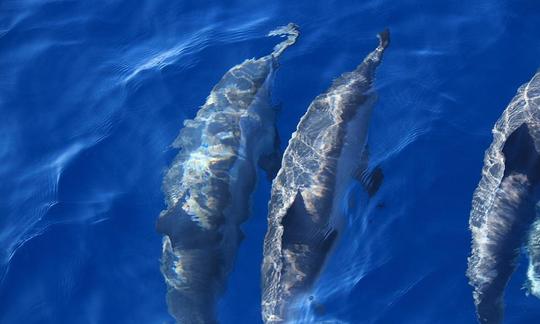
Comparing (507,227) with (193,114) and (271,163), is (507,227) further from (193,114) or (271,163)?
(193,114)

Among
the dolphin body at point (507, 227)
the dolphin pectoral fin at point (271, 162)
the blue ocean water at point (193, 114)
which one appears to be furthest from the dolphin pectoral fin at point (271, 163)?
the dolphin body at point (507, 227)

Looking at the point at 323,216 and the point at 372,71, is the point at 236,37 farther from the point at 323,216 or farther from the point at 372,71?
the point at 323,216

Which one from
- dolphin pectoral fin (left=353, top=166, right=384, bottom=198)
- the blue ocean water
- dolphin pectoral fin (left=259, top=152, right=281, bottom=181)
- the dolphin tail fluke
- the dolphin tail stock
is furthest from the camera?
the dolphin tail stock

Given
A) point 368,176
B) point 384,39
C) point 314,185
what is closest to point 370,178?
point 368,176

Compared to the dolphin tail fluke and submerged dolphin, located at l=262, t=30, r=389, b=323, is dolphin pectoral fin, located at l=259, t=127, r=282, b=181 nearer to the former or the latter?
submerged dolphin, located at l=262, t=30, r=389, b=323

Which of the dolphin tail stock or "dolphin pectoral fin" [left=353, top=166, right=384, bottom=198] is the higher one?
the dolphin tail stock

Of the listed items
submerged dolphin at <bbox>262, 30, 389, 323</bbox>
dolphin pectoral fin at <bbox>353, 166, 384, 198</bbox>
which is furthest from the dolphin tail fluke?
dolphin pectoral fin at <bbox>353, 166, 384, 198</bbox>

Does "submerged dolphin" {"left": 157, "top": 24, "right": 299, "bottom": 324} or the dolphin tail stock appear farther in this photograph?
the dolphin tail stock
